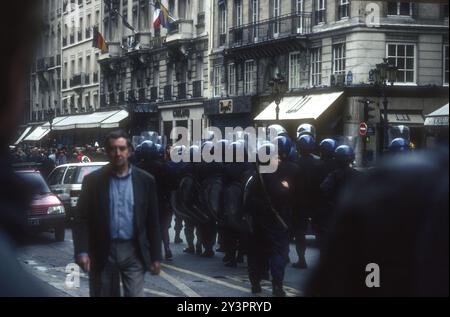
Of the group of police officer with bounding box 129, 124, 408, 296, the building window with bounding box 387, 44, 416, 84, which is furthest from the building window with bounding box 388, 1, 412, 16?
the group of police officer with bounding box 129, 124, 408, 296

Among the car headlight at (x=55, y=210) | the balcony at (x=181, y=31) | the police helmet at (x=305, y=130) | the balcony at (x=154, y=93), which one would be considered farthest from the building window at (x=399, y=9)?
the car headlight at (x=55, y=210)

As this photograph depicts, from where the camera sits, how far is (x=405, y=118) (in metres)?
30.6

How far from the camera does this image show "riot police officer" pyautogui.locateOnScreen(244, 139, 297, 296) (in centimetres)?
952

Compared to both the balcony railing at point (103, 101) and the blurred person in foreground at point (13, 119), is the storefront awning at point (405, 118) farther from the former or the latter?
the blurred person in foreground at point (13, 119)

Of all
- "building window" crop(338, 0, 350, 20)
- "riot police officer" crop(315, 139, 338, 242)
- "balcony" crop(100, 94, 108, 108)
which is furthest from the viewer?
"balcony" crop(100, 94, 108, 108)

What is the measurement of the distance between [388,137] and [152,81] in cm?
1566

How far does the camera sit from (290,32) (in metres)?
34.7

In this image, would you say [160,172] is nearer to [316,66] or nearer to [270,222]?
[270,222]

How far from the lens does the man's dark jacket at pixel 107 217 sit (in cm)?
602

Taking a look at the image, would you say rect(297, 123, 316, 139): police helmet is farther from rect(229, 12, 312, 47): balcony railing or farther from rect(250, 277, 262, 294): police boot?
rect(229, 12, 312, 47): balcony railing

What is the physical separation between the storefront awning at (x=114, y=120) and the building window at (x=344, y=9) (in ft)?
27.0

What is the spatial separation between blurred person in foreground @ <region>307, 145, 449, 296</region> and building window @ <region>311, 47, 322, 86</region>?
31.7 metres
